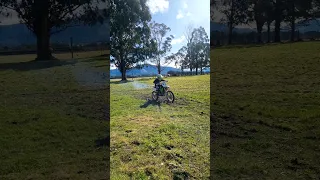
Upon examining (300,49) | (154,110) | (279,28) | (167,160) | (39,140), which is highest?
(279,28)

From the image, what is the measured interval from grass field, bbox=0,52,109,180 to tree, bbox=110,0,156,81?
0.28 metres

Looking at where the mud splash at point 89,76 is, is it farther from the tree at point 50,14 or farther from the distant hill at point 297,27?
the distant hill at point 297,27

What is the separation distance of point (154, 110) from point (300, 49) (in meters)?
2.40

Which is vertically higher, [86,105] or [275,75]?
[275,75]

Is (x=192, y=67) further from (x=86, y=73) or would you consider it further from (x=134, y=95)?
(x=86, y=73)

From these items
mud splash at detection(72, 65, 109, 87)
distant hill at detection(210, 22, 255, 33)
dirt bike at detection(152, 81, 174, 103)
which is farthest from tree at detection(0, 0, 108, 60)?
distant hill at detection(210, 22, 255, 33)

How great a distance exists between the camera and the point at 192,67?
5.14 meters

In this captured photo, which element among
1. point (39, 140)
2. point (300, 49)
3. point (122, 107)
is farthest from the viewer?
point (122, 107)

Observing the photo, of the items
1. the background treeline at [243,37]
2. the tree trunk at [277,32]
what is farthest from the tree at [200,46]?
the tree trunk at [277,32]

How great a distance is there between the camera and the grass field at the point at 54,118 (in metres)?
4.52

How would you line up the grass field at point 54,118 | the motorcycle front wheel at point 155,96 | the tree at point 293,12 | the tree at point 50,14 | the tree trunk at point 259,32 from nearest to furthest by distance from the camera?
the grass field at point 54,118 → the tree at point 50,14 → the tree at point 293,12 → the tree trunk at point 259,32 → the motorcycle front wheel at point 155,96

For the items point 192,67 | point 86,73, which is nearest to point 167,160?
point 192,67

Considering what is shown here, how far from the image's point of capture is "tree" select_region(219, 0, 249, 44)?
502 cm

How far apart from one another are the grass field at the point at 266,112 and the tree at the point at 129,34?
3.56 ft
